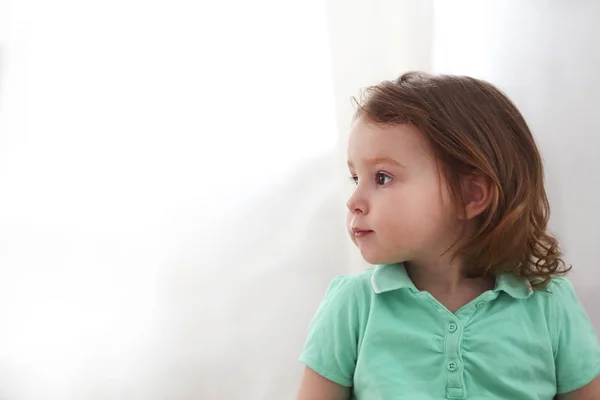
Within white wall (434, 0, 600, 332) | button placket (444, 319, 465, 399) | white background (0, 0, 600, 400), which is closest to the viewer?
button placket (444, 319, 465, 399)

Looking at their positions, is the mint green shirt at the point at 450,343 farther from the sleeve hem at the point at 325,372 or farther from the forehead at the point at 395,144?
the forehead at the point at 395,144

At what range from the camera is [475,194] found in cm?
103

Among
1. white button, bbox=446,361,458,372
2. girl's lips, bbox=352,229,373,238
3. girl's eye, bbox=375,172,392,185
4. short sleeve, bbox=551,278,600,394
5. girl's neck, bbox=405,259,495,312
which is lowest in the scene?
short sleeve, bbox=551,278,600,394

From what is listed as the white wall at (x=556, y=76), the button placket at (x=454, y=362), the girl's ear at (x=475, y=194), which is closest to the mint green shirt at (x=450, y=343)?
the button placket at (x=454, y=362)

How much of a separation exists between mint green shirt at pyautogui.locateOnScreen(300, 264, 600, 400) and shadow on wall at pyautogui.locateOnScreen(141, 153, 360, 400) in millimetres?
177

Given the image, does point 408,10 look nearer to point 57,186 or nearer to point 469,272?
point 469,272

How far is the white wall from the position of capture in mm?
1264

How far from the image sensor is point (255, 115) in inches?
48.7

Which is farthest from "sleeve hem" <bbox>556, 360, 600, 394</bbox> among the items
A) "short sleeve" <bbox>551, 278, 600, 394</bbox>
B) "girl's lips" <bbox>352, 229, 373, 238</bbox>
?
"girl's lips" <bbox>352, 229, 373, 238</bbox>

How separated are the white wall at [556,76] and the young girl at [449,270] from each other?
8.8 inches

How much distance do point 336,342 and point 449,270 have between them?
0.20m

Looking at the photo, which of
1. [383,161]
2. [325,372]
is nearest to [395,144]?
[383,161]

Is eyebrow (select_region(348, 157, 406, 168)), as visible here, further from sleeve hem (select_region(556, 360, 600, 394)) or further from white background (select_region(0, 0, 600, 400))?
sleeve hem (select_region(556, 360, 600, 394))

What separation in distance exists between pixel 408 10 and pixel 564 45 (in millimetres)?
283
